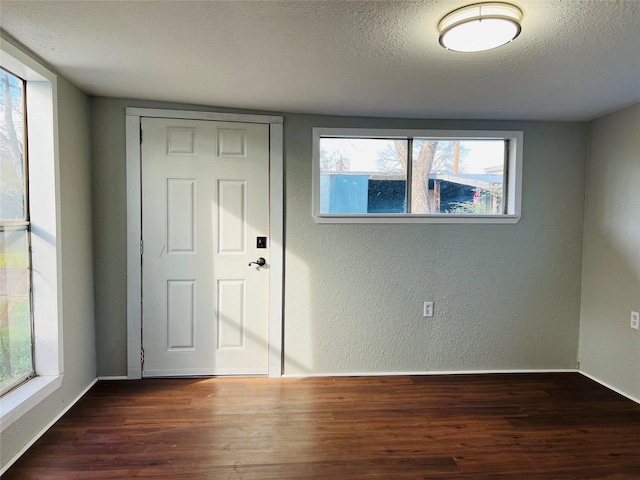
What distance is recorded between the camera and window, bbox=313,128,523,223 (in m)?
2.92

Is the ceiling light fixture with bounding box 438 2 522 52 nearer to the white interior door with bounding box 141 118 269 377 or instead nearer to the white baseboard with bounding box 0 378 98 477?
the white interior door with bounding box 141 118 269 377

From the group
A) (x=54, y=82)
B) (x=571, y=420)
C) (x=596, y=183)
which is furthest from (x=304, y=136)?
(x=571, y=420)

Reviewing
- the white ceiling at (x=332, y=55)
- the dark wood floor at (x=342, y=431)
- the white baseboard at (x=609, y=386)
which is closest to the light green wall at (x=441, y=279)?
the white baseboard at (x=609, y=386)

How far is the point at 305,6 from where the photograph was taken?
1442mm

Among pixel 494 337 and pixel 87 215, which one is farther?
pixel 494 337

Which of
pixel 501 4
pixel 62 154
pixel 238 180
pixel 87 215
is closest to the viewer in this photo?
pixel 501 4

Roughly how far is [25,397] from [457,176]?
3.23 m

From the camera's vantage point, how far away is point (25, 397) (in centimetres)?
189

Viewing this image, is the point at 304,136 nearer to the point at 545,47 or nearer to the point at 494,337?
the point at 545,47

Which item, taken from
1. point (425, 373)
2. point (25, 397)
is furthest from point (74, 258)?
point (425, 373)

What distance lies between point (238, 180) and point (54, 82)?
4.06ft

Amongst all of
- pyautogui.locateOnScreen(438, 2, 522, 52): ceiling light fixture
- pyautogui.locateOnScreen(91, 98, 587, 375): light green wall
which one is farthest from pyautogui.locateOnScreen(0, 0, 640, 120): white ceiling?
pyautogui.locateOnScreen(91, 98, 587, 375): light green wall

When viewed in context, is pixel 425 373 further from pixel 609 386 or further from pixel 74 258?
pixel 74 258

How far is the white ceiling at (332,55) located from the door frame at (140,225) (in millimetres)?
125
